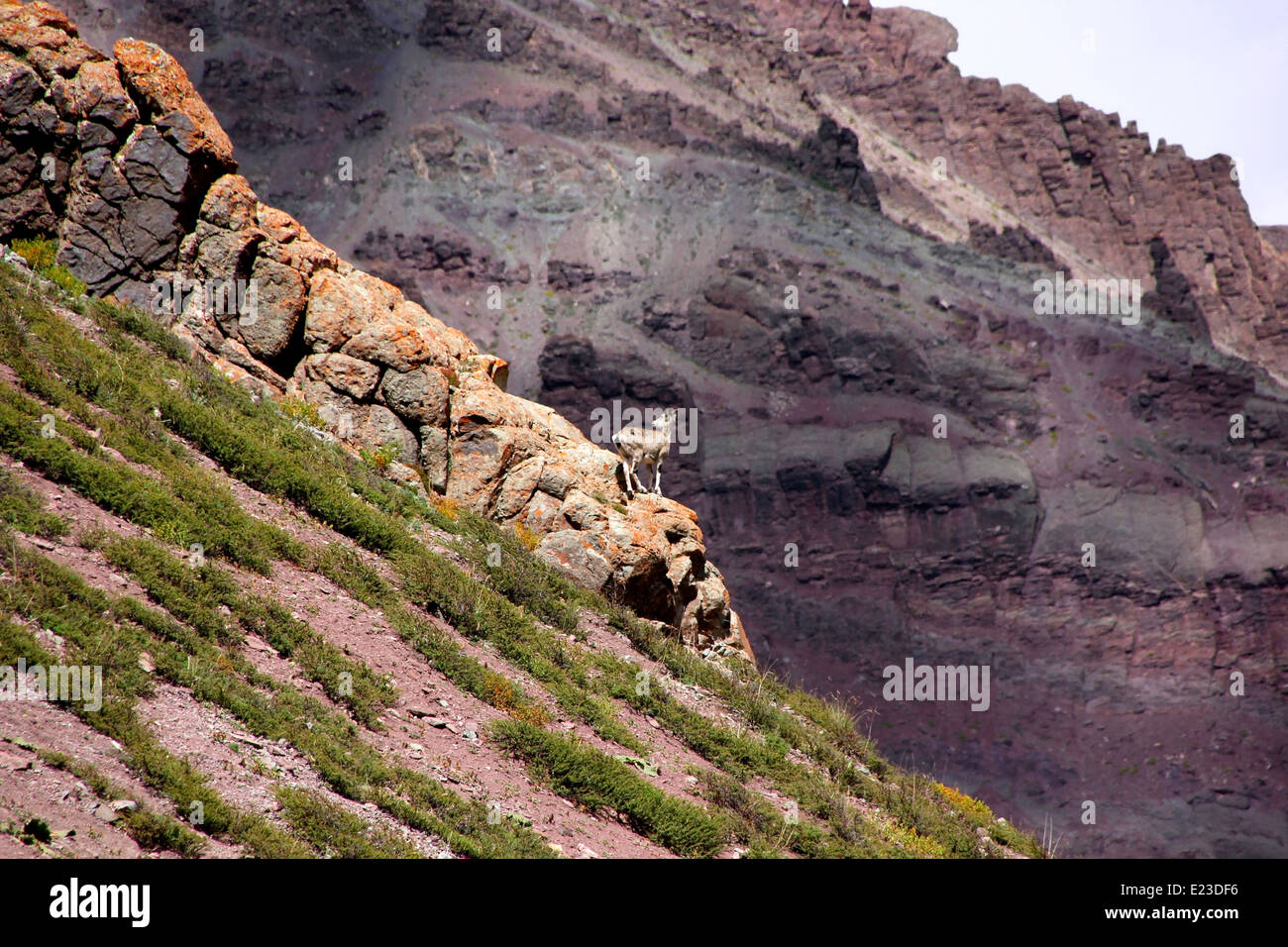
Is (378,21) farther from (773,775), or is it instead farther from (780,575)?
(773,775)

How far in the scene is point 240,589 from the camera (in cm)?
1133

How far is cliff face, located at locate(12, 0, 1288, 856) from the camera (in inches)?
2844

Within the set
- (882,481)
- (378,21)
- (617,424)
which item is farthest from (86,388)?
(378,21)

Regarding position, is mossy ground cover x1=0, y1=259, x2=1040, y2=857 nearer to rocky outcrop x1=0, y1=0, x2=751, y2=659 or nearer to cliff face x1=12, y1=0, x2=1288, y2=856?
rocky outcrop x1=0, y1=0, x2=751, y2=659

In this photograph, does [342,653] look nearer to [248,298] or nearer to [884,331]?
[248,298]

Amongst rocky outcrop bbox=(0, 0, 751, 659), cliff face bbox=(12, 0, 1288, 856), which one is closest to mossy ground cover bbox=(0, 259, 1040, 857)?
rocky outcrop bbox=(0, 0, 751, 659)

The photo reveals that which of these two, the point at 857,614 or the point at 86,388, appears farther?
the point at 857,614

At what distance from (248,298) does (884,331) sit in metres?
78.0

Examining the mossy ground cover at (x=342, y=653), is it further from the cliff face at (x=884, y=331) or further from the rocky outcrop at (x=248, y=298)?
the cliff face at (x=884, y=331)

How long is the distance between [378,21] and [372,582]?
11806 centimetres

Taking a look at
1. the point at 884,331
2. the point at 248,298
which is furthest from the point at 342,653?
the point at 884,331

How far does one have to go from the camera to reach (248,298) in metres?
18.8

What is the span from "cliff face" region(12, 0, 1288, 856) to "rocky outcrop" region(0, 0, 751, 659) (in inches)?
2073

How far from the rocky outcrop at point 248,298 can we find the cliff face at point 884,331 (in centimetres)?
5265
